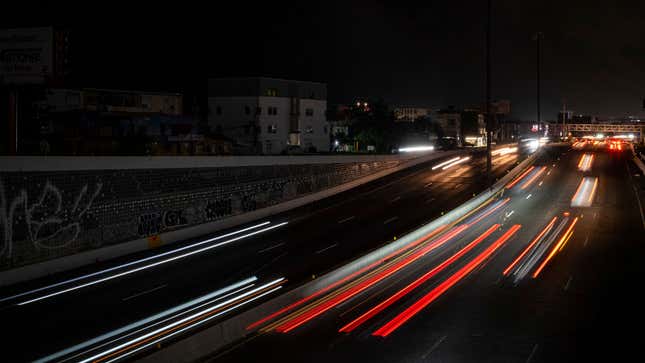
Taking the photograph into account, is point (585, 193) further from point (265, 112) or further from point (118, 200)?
point (265, 112)

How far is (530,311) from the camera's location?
19.9m

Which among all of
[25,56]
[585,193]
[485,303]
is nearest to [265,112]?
[585,193]

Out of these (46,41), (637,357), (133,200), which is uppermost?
(46,41)

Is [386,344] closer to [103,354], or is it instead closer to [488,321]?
[488,321]

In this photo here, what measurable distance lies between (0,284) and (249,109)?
193 feet

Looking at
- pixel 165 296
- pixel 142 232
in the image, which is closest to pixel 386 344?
pixel 165 296

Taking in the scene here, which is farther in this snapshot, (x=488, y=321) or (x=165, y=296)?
(x=165, y=296)

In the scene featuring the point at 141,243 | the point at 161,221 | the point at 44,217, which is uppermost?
the point at 44,217

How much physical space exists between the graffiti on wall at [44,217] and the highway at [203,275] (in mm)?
1566

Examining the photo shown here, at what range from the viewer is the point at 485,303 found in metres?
20.9

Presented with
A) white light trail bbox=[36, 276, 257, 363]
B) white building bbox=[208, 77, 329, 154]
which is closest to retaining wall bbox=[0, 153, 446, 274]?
white light trail bbox=[36, 276, 257, 363]

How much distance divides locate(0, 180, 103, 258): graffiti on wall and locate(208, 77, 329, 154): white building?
1957 inches

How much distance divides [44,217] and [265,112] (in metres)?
56.7

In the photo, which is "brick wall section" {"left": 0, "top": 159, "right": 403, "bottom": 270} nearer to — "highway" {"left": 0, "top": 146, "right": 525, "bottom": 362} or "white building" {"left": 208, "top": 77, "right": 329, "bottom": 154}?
"highway" {"left": 0, "top": 146, "right": 525, "bottom": 362}
